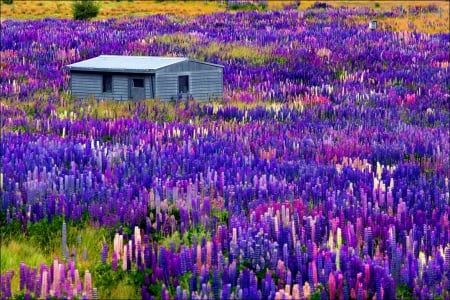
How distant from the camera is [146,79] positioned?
55.0 feet

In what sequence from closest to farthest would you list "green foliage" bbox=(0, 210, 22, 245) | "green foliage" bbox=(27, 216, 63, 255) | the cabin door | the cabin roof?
"green foliage" bbox=(27, 216, 63, 255) < "green foliage" bbox=(0, 210, 22, 245) < the cabin roof < the cabin door

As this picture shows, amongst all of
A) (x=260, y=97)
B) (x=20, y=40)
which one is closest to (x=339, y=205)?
(x=260, y=97)

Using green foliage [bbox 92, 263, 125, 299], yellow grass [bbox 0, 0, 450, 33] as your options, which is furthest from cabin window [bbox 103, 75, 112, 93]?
yellow grass [bbox 0, 0, 450, 33]

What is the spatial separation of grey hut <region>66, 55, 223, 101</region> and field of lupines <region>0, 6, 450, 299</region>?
68 cm

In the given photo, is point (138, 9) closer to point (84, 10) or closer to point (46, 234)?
point (84, 10)

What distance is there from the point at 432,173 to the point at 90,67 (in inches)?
360

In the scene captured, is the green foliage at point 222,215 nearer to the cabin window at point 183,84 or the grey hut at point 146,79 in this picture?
the grey hut at point 146,79

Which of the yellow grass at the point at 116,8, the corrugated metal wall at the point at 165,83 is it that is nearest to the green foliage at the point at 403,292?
the corrugated metal wall at the point at 165,83

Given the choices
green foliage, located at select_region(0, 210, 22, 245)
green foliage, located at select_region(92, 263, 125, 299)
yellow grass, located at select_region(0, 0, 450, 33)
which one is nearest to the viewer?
green foliage, located at select_region(92, 263, 125, 299)

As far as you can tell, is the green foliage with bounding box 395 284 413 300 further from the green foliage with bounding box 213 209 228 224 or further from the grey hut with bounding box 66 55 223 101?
the grey hut with bounding box 66 55 223 101

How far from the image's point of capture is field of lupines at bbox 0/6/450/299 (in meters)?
5.68

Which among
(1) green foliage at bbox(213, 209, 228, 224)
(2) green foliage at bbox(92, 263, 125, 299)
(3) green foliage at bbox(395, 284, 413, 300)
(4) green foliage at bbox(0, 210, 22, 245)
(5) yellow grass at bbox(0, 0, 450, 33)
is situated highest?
(5) yellow grass at bbox(0, 0, 450, 33)

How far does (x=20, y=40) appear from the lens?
86.0 ft

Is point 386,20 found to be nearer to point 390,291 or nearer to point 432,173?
point 432,173
